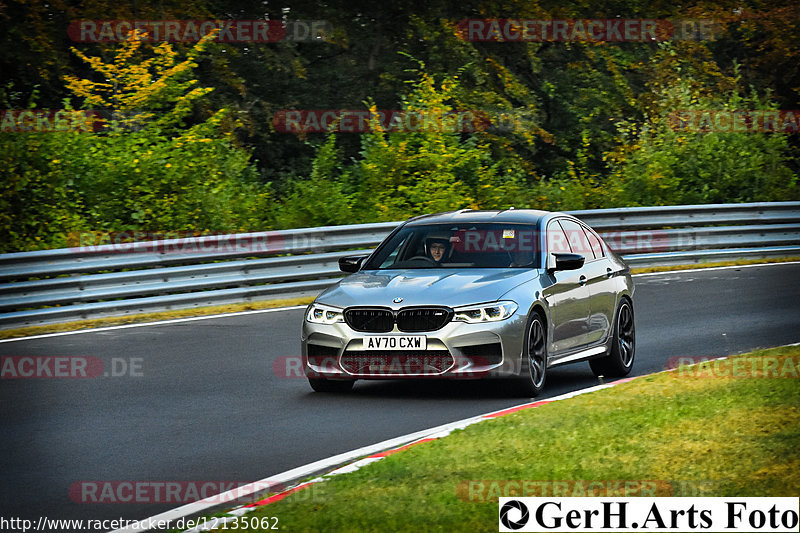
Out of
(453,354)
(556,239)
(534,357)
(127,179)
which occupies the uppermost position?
(127,179)

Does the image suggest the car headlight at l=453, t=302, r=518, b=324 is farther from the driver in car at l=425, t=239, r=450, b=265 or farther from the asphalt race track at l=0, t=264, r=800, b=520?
the driver in car at l=425, t=239, r=450, b=265

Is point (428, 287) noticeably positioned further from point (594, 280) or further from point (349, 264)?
point (594, 280)

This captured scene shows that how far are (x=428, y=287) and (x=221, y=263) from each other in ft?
25.4

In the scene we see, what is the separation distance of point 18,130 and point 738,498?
16.0 meters

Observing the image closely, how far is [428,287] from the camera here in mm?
11367

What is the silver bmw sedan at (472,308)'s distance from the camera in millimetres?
11094

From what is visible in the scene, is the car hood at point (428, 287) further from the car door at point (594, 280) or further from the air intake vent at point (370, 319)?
the car door at point (594, 280)

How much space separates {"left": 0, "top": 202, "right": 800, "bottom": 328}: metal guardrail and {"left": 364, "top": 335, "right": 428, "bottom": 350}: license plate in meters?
6.87

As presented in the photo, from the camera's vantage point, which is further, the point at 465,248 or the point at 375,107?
the point at 375,107

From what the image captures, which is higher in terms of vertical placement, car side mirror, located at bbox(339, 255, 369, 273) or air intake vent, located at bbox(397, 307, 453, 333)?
car side mirror, located at bbox(339, 255, 369, 273)

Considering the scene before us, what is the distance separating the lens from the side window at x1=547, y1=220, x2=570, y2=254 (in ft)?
40.5

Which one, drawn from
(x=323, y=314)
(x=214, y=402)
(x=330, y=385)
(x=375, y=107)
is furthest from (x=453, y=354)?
(x=375, y=107)

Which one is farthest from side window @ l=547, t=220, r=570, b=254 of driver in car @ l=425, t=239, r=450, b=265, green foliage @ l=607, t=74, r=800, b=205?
green foliage @ l=607, t=74, r=800, b=205

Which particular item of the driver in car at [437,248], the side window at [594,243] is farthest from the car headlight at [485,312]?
the side window at [594,243]
